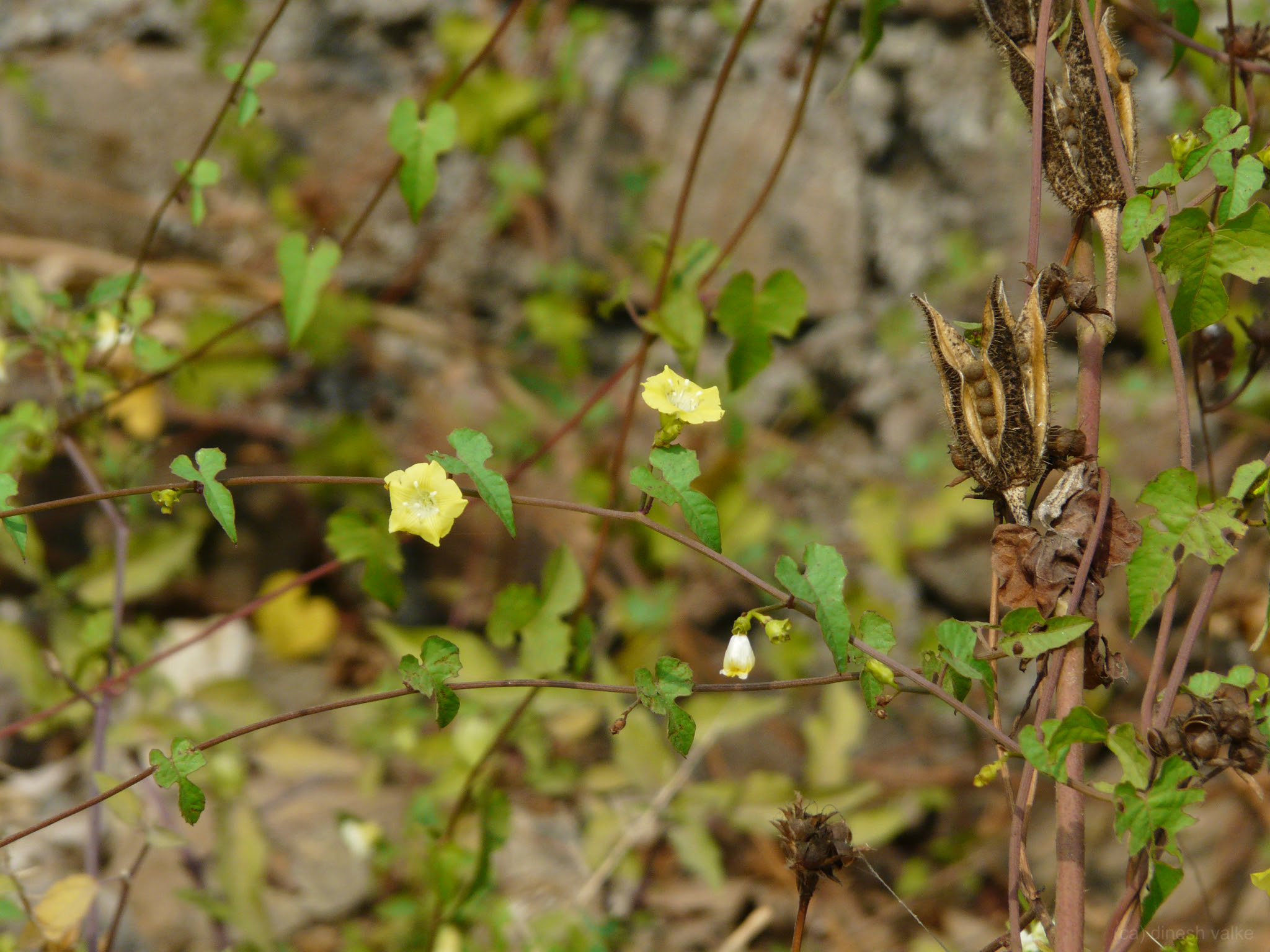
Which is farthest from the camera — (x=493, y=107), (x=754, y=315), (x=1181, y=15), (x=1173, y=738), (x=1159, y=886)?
(x=493, y=107)

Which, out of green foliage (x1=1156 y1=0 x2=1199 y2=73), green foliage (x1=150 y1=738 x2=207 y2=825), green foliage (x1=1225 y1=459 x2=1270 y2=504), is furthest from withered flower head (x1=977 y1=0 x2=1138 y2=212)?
green foliage (x1=150 y1=738 x2=207 y2=825)

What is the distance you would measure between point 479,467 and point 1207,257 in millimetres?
643

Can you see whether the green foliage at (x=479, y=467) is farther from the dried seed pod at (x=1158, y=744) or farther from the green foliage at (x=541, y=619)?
the dried seed pod at (x=1158, y=744)

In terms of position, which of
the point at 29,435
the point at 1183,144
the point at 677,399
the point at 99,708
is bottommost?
the point at 99,708

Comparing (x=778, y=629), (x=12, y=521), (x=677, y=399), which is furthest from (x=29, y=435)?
(x=778, y=629)

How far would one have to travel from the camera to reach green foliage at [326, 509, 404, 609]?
3.85 ft

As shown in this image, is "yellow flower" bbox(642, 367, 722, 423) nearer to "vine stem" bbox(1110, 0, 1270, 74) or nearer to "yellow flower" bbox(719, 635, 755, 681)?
"yellow flower" bbox(719, 635, 755, 681)

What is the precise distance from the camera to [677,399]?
0.85m

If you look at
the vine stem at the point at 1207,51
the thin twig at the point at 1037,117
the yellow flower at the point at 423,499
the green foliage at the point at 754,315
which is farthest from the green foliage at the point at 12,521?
the vine stem at the point at 1207,51

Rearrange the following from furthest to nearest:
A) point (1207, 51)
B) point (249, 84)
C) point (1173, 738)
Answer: point (249, 84)
point (1207, 51)
point (1173, 738)

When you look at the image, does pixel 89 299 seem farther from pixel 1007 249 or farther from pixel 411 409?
pixel 1007 249

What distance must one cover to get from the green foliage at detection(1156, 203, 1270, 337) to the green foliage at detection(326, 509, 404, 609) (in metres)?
0.91

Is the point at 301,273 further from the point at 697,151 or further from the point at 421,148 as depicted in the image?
the point at 697,151

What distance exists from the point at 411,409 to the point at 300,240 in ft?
3.64
